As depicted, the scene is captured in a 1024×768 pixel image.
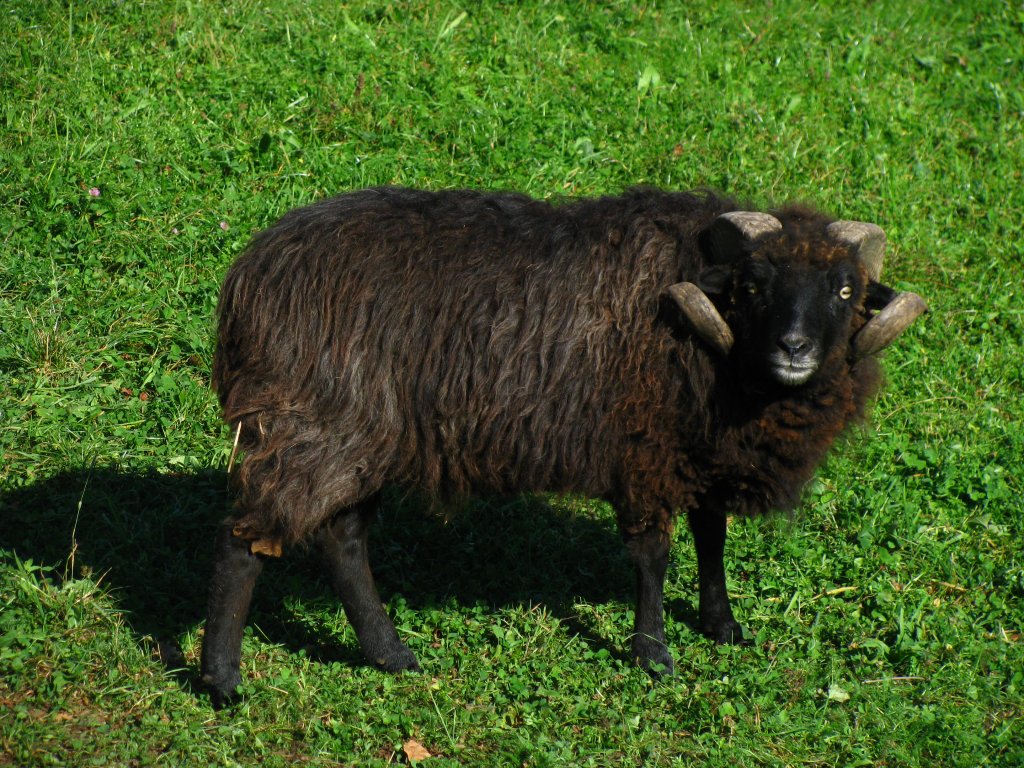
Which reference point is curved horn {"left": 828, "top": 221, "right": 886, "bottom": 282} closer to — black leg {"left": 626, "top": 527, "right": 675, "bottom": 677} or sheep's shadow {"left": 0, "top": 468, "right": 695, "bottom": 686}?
black leg {"left": 626, "top": 527, "right": 675, "bottom": 677}

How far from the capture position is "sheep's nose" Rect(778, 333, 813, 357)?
178 inches

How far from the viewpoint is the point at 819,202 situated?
317 inches

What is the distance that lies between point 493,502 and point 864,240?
8.59ft

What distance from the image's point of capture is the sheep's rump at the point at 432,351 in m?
4.71

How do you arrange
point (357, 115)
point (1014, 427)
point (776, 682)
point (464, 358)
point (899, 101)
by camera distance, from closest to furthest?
point (464, 358), point (776, 682), point (1014, 427), point (357, 115), point (899, 101)

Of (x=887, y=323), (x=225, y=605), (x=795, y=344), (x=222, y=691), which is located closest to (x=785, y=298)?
(x=795, y=344)

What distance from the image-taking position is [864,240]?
16.2ft

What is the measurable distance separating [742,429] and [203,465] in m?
3.10

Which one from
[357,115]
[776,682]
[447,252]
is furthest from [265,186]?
[776,682]

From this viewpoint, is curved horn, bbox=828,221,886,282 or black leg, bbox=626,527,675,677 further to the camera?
black leg, bbox=626,527,675,677

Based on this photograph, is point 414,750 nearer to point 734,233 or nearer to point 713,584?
point 713,584

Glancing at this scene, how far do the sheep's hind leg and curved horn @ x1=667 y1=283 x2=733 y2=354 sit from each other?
5.54 feet

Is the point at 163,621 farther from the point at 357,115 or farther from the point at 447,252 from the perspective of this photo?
the point at 357,115

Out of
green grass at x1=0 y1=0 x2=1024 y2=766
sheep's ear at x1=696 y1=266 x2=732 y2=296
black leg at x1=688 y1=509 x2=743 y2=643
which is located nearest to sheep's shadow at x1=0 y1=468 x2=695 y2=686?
green grass at x1=0 y1=0 x2=1024 y2=766
